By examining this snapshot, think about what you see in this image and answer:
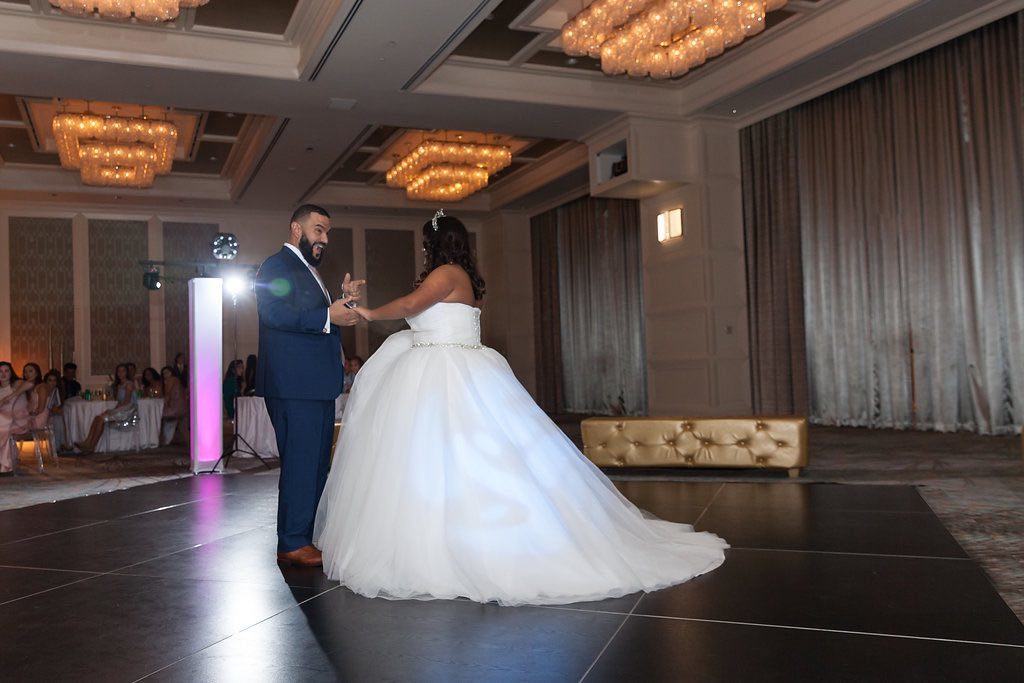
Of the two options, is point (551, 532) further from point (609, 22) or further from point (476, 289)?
point (609, 22)

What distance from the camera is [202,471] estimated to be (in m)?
7.59

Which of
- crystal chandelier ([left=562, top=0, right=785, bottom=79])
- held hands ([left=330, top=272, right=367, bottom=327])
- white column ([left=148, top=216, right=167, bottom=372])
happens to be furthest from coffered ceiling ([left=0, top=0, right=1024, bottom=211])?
held hands ([left=330, top=272, right=367, bottom=327])

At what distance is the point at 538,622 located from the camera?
2637mm

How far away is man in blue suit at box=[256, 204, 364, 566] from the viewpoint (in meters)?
3.50

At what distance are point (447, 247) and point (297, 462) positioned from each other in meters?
1.11

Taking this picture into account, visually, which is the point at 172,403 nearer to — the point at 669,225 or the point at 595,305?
the point at 669,225

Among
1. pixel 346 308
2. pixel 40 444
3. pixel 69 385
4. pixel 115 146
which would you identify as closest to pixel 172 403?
pixel 40 444

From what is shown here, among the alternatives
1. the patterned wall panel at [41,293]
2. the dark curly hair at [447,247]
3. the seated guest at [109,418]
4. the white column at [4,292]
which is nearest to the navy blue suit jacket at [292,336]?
the dark curly hair at [447,247]

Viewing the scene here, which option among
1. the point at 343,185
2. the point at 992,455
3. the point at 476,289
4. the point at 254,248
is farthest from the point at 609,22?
the point at 254,248

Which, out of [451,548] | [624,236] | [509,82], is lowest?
[451,548]

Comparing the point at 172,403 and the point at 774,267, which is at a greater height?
the point at 774,267

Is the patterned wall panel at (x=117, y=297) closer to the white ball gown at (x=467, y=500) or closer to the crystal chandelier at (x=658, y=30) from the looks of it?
the crystal chandelier at (x=658, y=30)

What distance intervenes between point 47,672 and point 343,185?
12.2 meters

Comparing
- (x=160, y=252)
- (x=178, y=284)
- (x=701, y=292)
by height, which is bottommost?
(x=701, y=292)
